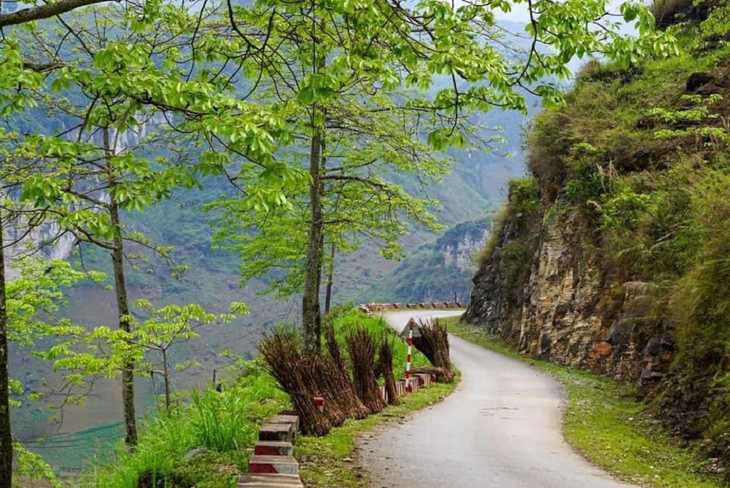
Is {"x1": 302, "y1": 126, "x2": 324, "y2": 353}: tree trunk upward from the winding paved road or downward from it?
upward

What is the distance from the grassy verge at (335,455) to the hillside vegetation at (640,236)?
14.2 ft

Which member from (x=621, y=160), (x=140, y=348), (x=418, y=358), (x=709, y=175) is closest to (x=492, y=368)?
(x=418, y=358)

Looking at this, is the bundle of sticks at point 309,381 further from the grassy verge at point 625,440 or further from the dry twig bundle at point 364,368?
the grassy verge at point 625,440

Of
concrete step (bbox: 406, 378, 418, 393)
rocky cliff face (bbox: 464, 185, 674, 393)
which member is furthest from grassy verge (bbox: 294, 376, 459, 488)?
rocky cliff face (bbox: 464, 185, 674, 393)

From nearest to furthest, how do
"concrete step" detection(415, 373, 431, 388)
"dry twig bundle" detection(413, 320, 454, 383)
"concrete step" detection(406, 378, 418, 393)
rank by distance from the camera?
"concrete step" detection(406, 378, 418, 393) → "concrete step" detection(415, 373, 431, 388) → "dry twig bundle" detection(413, 320, 454, 383)

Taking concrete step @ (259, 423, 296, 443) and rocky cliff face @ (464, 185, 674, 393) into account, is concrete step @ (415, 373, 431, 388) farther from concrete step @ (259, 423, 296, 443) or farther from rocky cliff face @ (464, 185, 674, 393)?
concrete step @ (259, 423, 296, 443)

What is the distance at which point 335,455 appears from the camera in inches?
291

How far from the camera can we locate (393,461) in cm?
A: 754

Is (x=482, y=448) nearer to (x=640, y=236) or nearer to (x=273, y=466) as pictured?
(x=273, y=466)

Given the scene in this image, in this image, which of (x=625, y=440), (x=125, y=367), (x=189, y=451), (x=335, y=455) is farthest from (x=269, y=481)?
(x=125, y=367)

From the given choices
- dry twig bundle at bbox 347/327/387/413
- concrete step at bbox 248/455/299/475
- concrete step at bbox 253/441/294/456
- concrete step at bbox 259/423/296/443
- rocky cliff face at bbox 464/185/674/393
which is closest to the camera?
concrete step at bbox 248/455/299/475

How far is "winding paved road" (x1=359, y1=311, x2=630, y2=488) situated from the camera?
6844 millimetres

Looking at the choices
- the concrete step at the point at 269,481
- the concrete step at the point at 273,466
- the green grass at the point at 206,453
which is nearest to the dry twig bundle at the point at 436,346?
the green grass at the point at 206,453

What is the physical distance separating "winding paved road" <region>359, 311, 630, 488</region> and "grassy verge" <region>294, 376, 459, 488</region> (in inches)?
7.9
